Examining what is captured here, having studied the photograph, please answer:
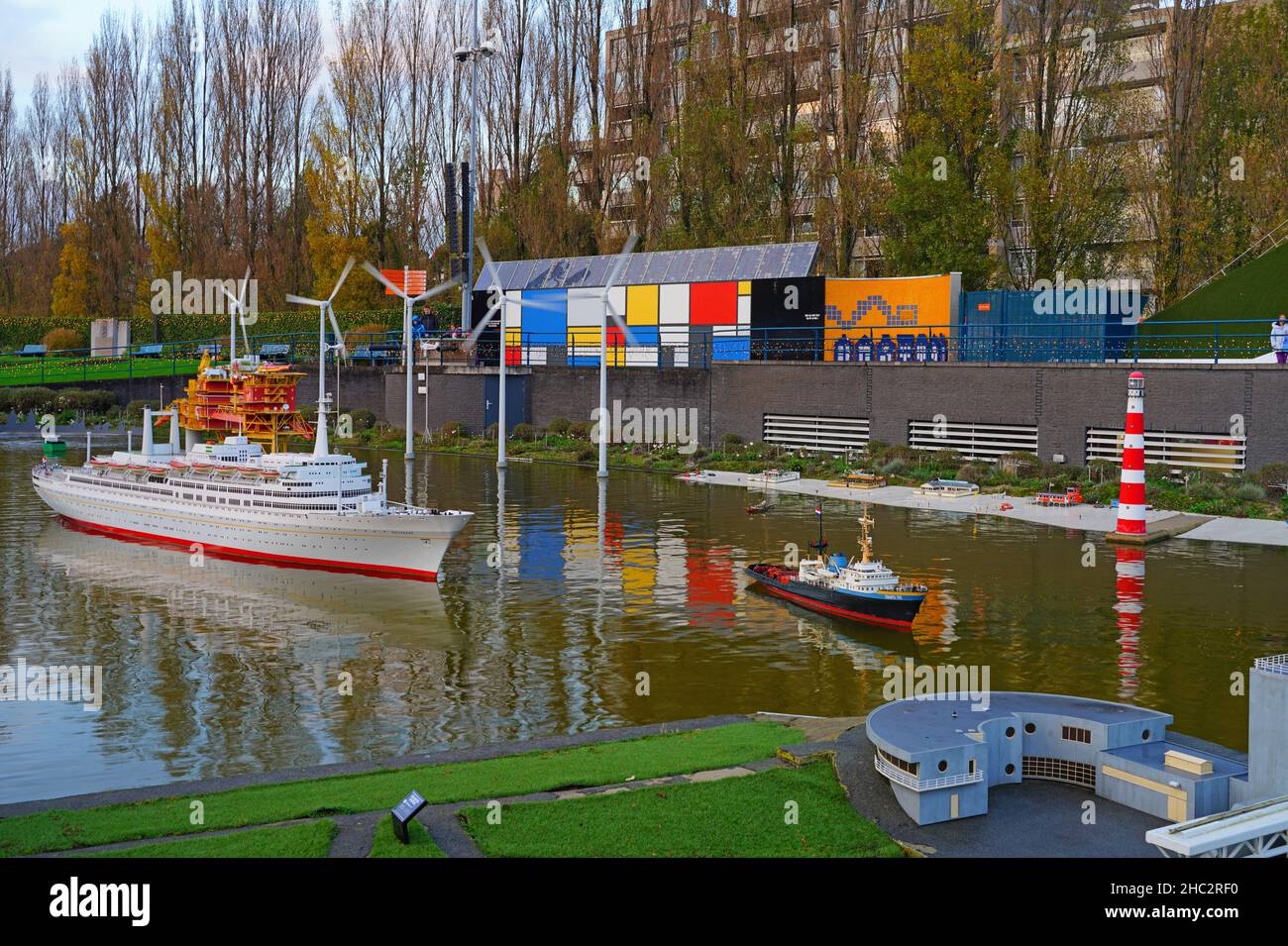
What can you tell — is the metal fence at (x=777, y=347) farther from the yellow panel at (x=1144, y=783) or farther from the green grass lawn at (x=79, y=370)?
the yellow panel at (x=1144, y=783)

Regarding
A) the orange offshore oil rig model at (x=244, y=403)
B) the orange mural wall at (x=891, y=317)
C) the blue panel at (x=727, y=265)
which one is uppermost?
the blue panel at (x=727, y=265)

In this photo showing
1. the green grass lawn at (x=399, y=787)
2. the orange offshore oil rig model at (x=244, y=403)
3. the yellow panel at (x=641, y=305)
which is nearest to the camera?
the green grass lawn at (x=399, y=787)

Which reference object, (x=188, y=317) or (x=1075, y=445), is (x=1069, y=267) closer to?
(x=1075, y=445)

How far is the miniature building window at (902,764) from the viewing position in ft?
61.7

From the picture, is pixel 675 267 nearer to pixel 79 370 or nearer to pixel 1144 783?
pixel 79 370

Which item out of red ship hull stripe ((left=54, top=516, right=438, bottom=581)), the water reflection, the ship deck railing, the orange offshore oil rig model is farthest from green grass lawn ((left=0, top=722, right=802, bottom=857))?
the orange offshore oil rig model

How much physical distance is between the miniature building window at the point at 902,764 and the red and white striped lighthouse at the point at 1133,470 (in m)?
27.2

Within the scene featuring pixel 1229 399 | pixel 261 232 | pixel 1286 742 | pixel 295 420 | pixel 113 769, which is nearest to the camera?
pixel 1286 742

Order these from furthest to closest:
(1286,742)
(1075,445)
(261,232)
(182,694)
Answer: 1. (261,232)
2. (1075,445)
3. (182,694)
4. (1286,742)

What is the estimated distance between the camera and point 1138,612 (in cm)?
3466

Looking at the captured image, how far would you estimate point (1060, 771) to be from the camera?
68.6 feet

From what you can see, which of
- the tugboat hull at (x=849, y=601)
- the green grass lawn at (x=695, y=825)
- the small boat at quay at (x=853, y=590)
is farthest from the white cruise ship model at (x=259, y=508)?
the green grass lawn at (x=695, y=825)

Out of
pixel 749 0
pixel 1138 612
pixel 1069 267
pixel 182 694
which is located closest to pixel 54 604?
pixel 182 694

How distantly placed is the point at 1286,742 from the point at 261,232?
341ft
